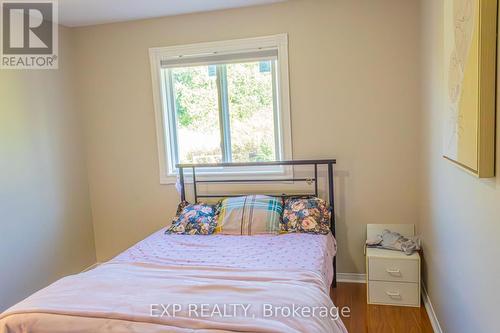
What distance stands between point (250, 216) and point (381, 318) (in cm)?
117

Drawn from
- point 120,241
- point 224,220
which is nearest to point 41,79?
point 120,241

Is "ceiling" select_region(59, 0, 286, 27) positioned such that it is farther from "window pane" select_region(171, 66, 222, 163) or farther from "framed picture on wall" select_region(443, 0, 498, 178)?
"framed picture on wall" select_region(443, 0, 498, 178)

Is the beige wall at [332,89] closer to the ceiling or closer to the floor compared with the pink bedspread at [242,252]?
closer to the ceiling

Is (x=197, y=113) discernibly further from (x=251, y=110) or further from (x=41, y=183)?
(x=41, y=183)

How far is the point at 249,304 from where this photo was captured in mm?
1514

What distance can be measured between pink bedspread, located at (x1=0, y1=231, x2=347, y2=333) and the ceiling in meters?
1.92

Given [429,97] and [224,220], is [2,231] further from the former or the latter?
[429,97]

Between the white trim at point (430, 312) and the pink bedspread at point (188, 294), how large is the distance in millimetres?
736

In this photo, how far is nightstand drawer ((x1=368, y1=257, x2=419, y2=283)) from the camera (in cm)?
252

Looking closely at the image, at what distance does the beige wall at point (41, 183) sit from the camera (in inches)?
105

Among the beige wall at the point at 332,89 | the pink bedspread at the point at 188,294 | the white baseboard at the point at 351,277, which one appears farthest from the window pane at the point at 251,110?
the white baseboard at the point at 351,277

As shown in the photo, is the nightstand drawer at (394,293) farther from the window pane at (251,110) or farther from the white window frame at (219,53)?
the window pane at (251,110)

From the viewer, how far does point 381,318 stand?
2447 mm

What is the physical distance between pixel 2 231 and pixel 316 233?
7.69ft
